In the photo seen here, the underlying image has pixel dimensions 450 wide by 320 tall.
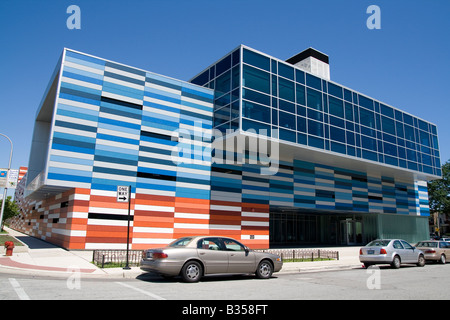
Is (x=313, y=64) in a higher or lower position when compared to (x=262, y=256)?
higher

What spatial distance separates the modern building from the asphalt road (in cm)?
1012

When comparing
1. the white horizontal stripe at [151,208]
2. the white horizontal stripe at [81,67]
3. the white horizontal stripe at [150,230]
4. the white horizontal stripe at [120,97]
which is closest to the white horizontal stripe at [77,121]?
the white horizontal stripe at [120,97]

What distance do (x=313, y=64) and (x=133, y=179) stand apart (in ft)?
73.5

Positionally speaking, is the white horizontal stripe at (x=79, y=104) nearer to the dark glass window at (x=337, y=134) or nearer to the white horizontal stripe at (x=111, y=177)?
the white horizontal stripe at (x=111, y=177)

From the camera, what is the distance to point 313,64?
33.8 meters

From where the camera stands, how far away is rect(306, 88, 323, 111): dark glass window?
27.3 m

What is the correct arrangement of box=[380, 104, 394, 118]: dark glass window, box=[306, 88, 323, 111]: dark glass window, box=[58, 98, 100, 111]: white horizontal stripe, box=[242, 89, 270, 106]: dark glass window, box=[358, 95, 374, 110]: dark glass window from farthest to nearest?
box=[380, 104, 394, 118]: dark glass window
box=[358, 95, 374, 110]: dark glass window
box=[306, 88, 323, 111]: dark glass window
box=[242, 89, 270, 106]: dark glass window
box=[58, 98, 100, 111]: white horizontal stripe

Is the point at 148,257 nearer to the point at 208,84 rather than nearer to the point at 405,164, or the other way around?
the point at 208,84

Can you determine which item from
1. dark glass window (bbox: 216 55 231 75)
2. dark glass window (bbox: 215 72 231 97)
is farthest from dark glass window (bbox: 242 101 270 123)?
dark glass window (bbox: 216 55 231 75)

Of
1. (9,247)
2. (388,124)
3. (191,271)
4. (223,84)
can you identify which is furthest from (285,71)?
(9,247)

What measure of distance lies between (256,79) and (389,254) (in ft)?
47.8

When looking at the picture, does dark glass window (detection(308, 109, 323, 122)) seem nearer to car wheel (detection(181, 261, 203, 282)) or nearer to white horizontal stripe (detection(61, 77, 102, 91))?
white horizontal stripe (detection(61, 77, 102, 91))

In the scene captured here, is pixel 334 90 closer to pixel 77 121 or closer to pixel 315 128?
pixel 315 128
